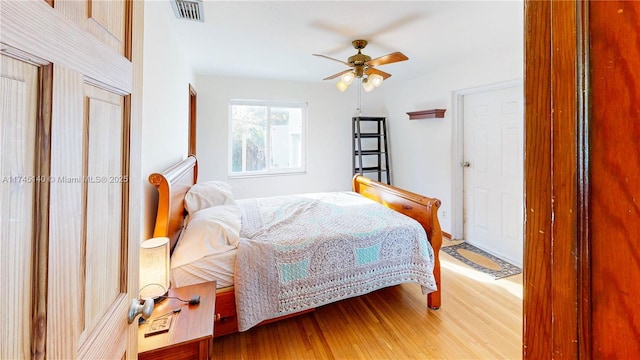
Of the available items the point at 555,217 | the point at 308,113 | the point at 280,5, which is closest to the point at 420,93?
the point at 308,113

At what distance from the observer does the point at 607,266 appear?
1.10ft

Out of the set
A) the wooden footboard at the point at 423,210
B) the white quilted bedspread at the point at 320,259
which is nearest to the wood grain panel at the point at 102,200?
the white quilted bedspread at the point at 320,259

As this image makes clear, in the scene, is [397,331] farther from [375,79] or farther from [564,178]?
[375,79]

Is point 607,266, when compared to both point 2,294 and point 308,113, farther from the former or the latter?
point 308,113

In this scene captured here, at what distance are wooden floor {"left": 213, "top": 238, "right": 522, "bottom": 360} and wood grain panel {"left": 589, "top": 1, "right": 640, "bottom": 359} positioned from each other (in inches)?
64.7

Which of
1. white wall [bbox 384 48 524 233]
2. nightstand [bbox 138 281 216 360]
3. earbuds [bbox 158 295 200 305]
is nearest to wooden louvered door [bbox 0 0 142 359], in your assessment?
nightstand [bbox 138 281 216 360]

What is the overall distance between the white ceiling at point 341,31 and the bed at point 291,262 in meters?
1.34

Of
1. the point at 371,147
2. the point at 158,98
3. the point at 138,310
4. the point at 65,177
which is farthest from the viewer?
the point at 371,147

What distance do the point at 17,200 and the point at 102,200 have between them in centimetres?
23

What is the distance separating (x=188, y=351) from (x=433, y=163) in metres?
3.75

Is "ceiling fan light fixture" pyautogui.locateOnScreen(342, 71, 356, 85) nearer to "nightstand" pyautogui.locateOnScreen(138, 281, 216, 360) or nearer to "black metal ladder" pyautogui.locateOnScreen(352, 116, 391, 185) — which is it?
"black metal ladder" pyautogui.locateOnScreen(352, 116, 391, 185)

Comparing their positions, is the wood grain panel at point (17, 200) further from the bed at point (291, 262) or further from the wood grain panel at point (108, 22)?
the bed at point (291, 262)

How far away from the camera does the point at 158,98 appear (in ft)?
5.96

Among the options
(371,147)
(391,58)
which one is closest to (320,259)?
(391,58)
